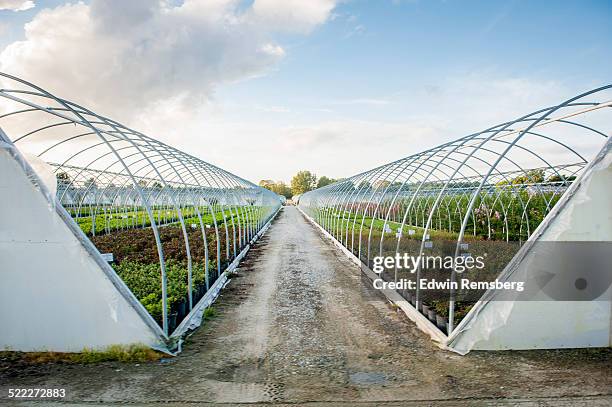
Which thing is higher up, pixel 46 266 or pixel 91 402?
pixel 46 266

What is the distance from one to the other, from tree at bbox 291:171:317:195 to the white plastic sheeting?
109287mm

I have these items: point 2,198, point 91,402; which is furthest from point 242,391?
point 2,198

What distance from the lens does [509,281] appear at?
5250 mm

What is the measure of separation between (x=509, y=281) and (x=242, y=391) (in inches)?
127

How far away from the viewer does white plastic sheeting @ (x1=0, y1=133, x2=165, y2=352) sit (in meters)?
5.09

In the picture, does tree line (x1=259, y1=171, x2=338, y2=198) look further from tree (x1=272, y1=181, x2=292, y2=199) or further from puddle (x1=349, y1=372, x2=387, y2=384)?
puddle (x1=349, y1=372, x2=387, y2=384)

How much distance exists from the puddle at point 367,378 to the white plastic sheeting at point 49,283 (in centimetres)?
238

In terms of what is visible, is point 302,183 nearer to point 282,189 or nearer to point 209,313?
point 282,189

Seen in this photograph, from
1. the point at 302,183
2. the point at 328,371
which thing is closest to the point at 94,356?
the point at 328,371

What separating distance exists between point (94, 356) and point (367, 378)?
123 inches

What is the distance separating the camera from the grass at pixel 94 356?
518cm

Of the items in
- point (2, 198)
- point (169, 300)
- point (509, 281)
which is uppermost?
point (2, 198)

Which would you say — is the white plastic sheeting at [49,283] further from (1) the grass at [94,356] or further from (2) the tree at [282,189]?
(2) the tree at [282,189]

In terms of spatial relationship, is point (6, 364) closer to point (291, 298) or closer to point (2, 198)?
point (2, 198)
